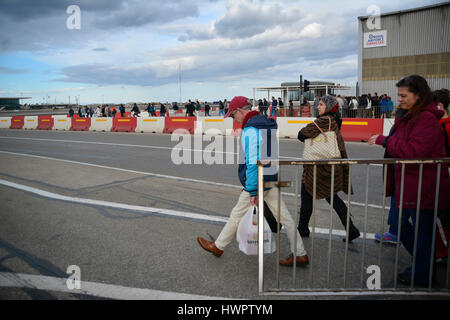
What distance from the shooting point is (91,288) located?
326 centimetres

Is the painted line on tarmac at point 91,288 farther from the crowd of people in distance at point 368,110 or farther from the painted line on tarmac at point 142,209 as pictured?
the crowd of people in distance at point 368,110

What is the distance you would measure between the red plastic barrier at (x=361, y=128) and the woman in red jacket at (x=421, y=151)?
12010 millimetres

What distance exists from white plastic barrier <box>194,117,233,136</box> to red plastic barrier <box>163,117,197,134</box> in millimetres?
381

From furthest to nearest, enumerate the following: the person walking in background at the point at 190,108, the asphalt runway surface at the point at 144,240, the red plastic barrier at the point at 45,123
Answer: the red plastic barrier at the point at 45,123
the person walking in background at the point at 190,108
the asphalt runway surface at the point at 144,240

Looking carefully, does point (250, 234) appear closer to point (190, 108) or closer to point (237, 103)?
point (237, 103)

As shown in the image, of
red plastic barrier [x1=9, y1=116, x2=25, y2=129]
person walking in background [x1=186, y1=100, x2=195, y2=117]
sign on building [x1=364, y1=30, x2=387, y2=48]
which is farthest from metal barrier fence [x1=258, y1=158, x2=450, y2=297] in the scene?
sign on building [x1=364, y1=30, x2=387, y2=48]

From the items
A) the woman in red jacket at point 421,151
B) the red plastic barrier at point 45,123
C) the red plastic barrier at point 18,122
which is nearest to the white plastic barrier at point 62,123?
the red plastic barrier at point 45,123

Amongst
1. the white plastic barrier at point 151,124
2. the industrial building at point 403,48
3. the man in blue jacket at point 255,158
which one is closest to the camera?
the man in blue jacket at point 255,158

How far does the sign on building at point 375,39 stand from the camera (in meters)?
31.8

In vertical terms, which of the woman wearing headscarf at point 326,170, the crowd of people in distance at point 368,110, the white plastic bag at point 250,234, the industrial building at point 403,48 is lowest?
the white plastic bag at point 250,234
